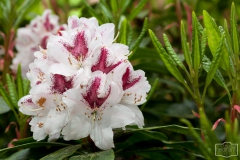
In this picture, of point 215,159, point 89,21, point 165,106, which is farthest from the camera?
point 165,106

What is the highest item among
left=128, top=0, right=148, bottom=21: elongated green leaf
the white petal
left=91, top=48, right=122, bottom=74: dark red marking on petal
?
left=128, top=0, right=148, bottom=21: elongated green leaf

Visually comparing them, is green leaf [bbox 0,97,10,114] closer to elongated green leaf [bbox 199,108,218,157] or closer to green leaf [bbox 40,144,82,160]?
green leaf [bbox 40,144,82,160]

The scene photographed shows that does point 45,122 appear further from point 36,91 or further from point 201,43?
point 201,43

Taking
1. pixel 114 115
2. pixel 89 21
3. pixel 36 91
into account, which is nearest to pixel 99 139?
pixel 114 115

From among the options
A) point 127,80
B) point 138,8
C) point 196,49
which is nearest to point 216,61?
point 196,49

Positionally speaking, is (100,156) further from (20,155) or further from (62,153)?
(20,155)

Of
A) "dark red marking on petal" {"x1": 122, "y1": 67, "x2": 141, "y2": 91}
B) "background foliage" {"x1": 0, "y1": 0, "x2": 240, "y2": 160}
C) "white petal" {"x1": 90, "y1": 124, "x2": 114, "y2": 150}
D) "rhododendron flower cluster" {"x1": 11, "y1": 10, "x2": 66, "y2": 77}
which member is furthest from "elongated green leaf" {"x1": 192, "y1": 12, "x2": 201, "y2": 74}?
"rhododendron flower cluster" {"x1": 11, "y1": 10, "x2": 66, "y2": 77}

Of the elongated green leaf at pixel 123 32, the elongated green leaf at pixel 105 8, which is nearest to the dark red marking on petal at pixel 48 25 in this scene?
the elongated green leaf at pixel 105 8
